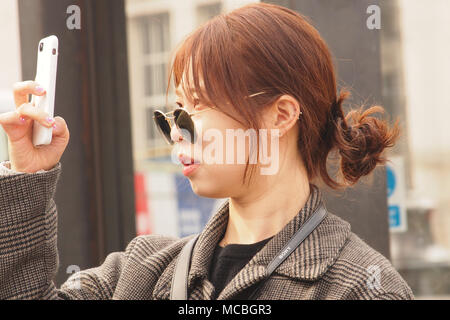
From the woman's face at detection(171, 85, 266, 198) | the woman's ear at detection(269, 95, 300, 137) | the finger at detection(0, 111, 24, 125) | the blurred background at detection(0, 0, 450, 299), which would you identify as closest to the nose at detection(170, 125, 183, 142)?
the woman's face at detection(171, 85, 266, 198)

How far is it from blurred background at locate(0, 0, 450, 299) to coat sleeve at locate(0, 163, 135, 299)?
89 cm

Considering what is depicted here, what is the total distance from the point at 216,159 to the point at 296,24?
0.36 metres

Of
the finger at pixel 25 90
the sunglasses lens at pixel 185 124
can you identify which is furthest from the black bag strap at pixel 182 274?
the finger at pixel 25 90

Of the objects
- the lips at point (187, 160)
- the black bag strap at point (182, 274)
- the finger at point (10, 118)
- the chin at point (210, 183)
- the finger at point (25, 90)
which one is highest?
the finger at point (25, 90)

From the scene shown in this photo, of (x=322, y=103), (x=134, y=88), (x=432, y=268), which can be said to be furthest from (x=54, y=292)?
(x=432, y=268)

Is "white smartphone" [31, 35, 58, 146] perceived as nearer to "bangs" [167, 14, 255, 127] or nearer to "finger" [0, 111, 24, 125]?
"finger" [0, 111, 24, 125]

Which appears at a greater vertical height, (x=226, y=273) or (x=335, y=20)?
(x=335, y=20)

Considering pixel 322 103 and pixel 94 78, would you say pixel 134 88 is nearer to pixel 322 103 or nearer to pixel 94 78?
pixel 94 78

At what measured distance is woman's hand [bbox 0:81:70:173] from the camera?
1370 millimetres


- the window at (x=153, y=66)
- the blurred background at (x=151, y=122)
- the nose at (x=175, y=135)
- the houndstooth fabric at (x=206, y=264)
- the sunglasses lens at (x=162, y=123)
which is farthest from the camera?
the window at (x=153, y=66)

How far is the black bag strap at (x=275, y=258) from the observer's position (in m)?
1.40

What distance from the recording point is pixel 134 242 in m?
1.63

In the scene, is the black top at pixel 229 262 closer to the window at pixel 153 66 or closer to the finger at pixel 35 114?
the finger at pixel 35 114
